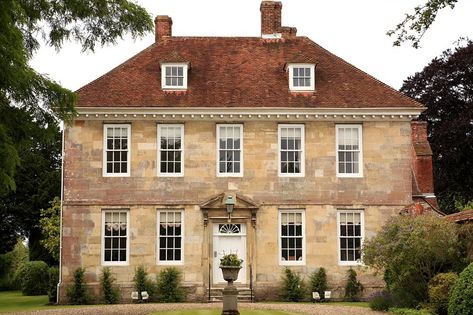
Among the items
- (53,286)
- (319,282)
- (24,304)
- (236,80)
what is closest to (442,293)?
(319,282)

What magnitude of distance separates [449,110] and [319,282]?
60.8 feet

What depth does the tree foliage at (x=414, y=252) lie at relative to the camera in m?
21.5

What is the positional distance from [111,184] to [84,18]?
11367 mm

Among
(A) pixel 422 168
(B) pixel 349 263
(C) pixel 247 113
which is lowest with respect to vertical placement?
(B) pixel 349 263

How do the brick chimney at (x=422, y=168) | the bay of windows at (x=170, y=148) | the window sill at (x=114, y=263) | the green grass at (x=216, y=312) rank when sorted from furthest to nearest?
the brick chimney at (x=422, y=168) < the bay of windows at (x=170, y=148) < the window sill at (x=114, y=263) < the green grass at (x=216, y=312)

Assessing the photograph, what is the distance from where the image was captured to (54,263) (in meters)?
50.6

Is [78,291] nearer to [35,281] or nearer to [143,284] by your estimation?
[143,284]

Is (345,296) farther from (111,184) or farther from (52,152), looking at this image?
(52,152)

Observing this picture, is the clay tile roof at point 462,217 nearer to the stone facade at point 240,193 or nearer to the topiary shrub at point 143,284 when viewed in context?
the stone facade at point 240,193

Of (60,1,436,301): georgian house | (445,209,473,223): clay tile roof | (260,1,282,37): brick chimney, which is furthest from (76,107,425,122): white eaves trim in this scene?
(445,209,473,223): clay tile roof

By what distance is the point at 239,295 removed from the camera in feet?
91.4

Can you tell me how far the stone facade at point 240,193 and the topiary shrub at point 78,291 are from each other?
14.1 inches

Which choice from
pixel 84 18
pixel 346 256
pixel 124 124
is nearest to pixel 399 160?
pixel 346 256

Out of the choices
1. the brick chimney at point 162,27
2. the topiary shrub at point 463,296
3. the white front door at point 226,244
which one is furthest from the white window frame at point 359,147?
the topiary shrub at point 463,296
